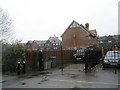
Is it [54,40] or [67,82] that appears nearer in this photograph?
[67,82]

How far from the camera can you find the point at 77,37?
134 ft

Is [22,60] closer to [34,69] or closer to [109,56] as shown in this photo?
→ [34,69]

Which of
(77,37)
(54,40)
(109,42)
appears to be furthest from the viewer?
(54,40)

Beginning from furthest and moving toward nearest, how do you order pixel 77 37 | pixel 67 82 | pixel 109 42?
pixel 109 42
pixel 77 37
pixel 67 82

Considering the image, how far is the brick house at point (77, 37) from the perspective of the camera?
39147mm

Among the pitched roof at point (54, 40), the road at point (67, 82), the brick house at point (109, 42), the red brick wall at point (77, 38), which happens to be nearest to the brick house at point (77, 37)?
the red brick wall at point (77, 38)

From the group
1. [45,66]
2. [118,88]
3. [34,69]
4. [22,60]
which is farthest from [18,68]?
[118,88]

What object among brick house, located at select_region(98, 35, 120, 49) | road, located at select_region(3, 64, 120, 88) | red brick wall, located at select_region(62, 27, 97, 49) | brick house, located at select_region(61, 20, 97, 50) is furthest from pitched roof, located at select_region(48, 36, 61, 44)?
road, located at select_region(3, 64, 120, 88)

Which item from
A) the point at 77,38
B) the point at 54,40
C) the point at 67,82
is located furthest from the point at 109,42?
the point at 67,82

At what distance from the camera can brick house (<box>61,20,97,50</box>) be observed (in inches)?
1541

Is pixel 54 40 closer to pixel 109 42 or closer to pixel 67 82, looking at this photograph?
pixel 109 42

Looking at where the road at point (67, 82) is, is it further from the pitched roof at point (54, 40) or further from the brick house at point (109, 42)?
the pitched roof at point (54, 40)

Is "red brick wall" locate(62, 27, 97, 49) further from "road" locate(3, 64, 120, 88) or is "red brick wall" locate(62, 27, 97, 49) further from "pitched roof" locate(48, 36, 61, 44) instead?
"road" locate(3, 64, 120, 88)

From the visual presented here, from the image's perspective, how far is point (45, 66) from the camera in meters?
12.2
